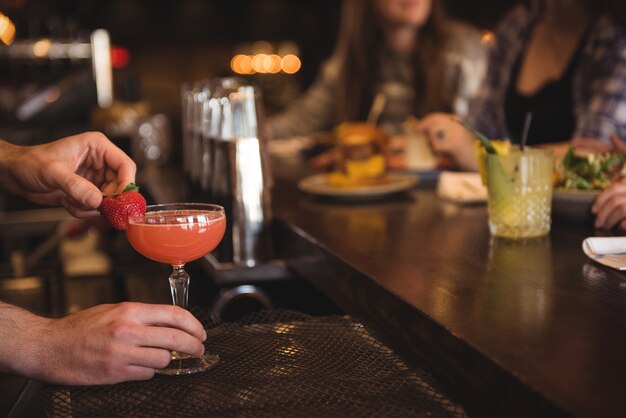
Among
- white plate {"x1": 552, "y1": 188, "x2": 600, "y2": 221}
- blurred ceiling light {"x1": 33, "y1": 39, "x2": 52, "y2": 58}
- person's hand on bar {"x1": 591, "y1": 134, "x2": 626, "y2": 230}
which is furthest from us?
blurred ceiling light {"x1": 33, "y1": 39, "x2": 52, "y2": 58}

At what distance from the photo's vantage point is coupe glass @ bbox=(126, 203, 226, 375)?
1.27m

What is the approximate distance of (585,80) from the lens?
2.50 meters

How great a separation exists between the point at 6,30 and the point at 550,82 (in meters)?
5.51

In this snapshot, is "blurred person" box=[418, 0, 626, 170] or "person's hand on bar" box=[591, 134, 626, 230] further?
"blurred person" box=[418, 0, 626, 170]

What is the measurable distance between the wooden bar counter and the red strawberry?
40 centimetres

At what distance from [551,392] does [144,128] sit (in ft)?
11.0

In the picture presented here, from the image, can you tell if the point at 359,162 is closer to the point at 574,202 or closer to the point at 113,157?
the point at 574,202

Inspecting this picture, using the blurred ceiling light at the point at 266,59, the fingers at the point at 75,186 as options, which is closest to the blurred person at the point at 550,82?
the fingers at the point at 75,186

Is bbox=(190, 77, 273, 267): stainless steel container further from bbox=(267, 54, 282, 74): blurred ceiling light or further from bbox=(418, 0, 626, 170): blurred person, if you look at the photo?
bbox=(267, 54, 282, 74): blurred ceiling light

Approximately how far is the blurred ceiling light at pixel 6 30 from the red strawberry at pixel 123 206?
19.2 ft

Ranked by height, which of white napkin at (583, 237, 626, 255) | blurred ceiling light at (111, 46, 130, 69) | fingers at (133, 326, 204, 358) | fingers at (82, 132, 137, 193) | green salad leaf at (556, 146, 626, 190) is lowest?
blurred ceiling light at (111, 46, 130, 69)

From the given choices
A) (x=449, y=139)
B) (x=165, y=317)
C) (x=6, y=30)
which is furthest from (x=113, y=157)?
(x=6, y=30)

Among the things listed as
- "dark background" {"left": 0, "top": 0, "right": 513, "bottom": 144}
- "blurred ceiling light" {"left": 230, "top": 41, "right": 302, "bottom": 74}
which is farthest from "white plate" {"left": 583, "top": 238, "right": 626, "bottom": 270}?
"blurred ceiling light" {"left": 230, "top": 41, "right": 302, "bottom": 74}

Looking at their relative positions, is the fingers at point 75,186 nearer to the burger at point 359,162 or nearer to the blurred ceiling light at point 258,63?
the burger at point 359,162
